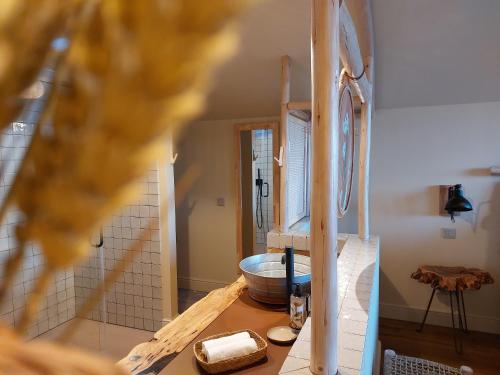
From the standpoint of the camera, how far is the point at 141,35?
16 cm

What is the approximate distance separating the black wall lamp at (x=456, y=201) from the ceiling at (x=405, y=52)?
86cm

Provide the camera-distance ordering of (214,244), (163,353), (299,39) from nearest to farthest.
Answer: (163,353)
(299,39)
(214,244)

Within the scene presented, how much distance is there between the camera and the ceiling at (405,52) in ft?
7.89

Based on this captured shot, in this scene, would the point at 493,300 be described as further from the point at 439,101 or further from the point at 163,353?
the point at 163,353

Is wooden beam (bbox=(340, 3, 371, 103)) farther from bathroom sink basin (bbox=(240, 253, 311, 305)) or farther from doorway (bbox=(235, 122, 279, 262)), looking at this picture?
doorway (bbox=(235, 122, 279, 262))

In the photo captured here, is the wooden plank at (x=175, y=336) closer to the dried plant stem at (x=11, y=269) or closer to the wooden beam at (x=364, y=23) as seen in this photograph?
the dried plant stem at (x=11, y=269)

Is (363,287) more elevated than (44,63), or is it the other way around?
(44,63)

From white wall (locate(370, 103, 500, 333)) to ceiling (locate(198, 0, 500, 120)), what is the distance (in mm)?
214

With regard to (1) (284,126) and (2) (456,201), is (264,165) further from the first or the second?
(2) (456,201)

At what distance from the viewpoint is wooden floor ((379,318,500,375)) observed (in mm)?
2859

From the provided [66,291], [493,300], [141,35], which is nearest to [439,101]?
[493,300]

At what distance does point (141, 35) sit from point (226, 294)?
6.28 feet

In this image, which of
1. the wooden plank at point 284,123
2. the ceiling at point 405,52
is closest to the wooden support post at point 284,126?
the wooden plank at point 284,123

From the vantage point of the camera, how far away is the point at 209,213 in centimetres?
454
